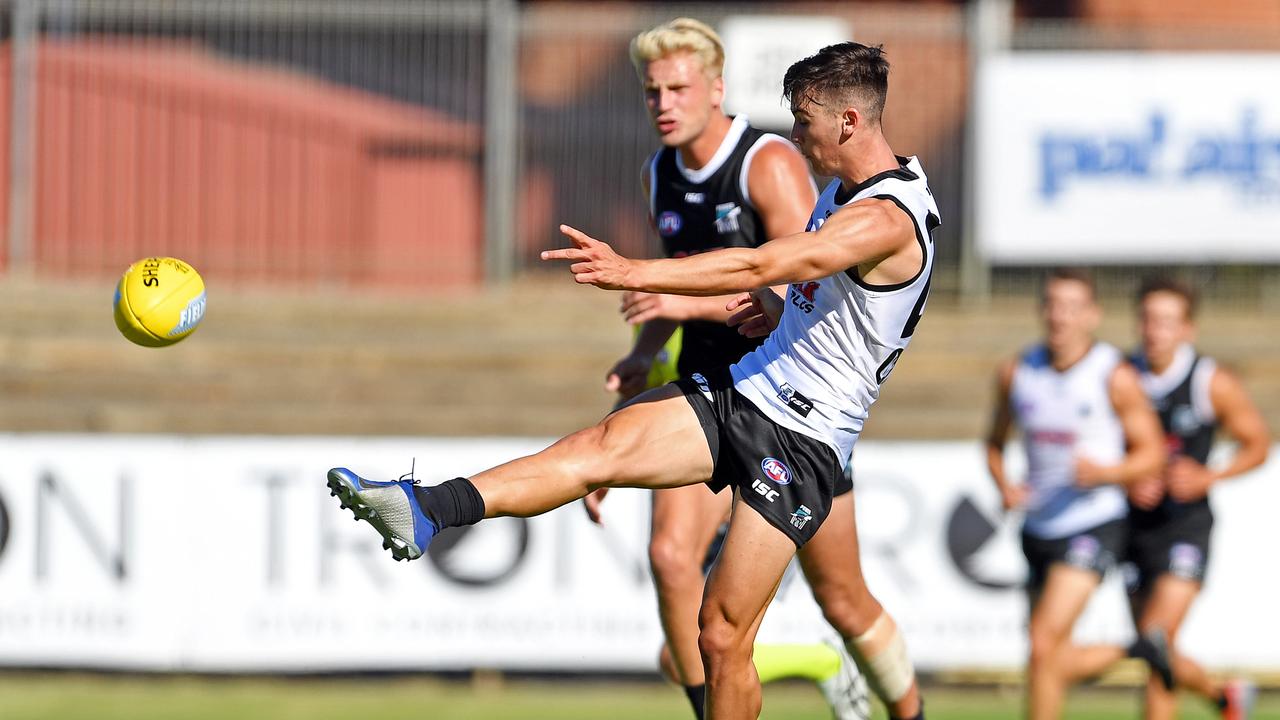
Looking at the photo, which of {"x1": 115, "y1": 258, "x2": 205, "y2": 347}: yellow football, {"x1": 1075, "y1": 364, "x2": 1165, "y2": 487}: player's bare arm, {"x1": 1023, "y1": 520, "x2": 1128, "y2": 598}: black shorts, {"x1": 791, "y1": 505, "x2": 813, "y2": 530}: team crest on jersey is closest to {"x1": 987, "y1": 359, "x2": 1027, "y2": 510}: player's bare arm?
{"x1": 1023, "y1": 520, "x2": 1128, "y2": 598}: black shorts

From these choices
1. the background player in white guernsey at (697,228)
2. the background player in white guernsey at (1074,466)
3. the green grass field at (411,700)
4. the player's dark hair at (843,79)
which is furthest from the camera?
the green grass field at (411,700)

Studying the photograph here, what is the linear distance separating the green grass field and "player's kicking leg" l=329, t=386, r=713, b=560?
449 cm

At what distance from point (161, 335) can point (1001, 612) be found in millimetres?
6058

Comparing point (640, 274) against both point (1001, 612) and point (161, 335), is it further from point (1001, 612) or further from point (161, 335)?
point (1001, 612)

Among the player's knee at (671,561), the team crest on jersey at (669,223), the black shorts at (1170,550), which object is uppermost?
the team crest on jersey at (669,223)

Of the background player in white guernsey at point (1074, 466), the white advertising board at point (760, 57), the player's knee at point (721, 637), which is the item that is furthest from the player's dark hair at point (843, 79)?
the white advertising board at point (760, 57)

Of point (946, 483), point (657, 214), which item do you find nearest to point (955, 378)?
point (946, 483)

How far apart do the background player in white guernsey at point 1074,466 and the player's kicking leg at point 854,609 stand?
182 centimetres

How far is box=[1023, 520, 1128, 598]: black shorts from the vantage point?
7984mm

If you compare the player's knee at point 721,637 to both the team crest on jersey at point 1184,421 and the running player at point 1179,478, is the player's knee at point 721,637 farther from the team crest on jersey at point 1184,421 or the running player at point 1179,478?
the team crest on jersey at point 1184,421

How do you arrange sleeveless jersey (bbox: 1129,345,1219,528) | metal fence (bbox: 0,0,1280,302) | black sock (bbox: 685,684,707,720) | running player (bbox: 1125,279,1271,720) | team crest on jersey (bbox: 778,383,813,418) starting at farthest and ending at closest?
metal fence (bbox: 0,0,1280,302), sleeveless jersey (bbox: 1129,345,1219,528), running player (bbox: 1125,279,1271,720), black sock (bbox: 685,684,707,720), team crest on jersey (bbox: 778,383,813,418)

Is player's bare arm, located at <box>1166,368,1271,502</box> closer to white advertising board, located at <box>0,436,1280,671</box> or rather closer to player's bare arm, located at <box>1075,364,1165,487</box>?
player's bare arm, located at <box>1075,364,1165,487</box>

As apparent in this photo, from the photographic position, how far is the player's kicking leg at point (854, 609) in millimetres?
5820

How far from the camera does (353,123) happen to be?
14.6m
